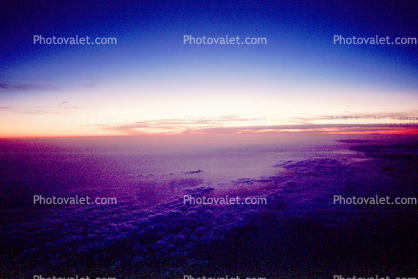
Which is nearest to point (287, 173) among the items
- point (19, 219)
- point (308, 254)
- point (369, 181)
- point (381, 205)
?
point (369, 181)

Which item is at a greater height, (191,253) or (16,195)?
(16,195)

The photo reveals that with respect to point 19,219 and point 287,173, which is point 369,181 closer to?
point 287,173

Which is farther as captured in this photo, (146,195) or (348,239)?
(146,195)

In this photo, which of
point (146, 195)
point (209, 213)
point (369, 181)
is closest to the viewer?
point (209, 213)

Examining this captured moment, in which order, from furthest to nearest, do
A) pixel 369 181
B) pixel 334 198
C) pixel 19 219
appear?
pixel 369 181, pixel 334 198, pixel 19 219

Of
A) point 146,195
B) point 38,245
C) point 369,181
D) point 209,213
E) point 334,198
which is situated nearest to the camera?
point 38,245

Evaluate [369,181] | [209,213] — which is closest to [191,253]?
[209,213]

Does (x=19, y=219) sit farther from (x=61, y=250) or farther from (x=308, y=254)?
(x=308, y=254)

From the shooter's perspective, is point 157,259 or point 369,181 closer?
point 157,259

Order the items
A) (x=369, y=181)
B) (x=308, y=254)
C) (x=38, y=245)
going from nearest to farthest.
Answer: (x=308, y=254) < (x=38, y=245) < (x=369, y=181)
